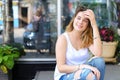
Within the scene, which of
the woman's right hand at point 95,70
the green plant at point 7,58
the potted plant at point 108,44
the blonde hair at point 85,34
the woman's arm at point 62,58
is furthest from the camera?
the potted plant at point 108,44

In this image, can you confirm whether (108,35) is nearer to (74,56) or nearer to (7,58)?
(7,58)

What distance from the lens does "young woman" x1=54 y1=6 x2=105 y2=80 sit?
2598mm

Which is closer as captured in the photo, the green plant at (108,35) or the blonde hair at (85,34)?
the blonde hair at (85,34)

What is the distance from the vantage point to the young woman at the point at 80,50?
8.52 feet

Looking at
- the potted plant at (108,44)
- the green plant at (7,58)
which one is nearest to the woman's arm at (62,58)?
the green plant at (7,58)

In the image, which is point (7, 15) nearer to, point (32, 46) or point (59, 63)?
point (32, 46)

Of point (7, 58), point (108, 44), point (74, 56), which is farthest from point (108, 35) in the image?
point (74, 56)

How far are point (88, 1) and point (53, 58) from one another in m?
1.17

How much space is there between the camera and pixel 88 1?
5203 millimetres

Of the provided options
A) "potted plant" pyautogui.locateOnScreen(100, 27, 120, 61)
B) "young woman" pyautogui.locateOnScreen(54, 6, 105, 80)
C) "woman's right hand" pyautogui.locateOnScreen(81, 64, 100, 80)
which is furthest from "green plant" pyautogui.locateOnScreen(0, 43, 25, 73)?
"woman's right hand" pyautogui.locateOnScreen(81, 64, 100, 80)

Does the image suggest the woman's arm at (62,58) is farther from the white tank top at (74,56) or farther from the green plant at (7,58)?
the green plant at (7,58)

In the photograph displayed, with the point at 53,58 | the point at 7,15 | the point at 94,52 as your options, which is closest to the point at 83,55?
the point at 94,52

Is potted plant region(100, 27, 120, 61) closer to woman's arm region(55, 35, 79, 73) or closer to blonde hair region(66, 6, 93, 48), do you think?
blonde hair region(66, 6, 93, 48)

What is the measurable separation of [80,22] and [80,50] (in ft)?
0.84
